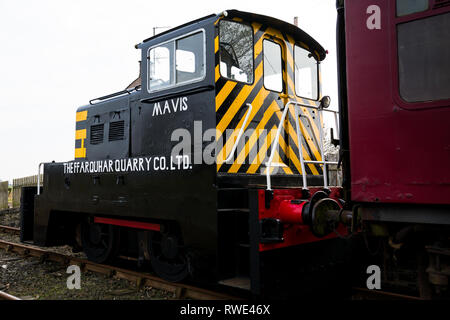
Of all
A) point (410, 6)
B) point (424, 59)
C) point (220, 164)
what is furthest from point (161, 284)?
point (410, 6)

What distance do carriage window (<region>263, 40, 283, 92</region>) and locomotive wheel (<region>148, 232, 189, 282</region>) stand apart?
236 cm

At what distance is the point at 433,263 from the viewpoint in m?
2.65

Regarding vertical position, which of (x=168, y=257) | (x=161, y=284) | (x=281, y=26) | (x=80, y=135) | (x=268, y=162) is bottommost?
(x=161, y=284)

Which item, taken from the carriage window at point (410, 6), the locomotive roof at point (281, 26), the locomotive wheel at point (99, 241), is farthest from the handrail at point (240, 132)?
the locomotive wheel at point (99, 241)

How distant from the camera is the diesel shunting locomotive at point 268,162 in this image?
8.46 ft

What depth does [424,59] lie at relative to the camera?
2.53 m

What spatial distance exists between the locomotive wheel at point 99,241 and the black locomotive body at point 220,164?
0.11ft

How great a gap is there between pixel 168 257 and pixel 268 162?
200 centimetres

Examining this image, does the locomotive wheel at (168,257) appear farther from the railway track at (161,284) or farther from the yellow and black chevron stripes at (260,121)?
the yellow and black chevron stripes at (260,121)

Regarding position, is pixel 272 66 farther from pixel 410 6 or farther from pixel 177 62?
pixel 410 6

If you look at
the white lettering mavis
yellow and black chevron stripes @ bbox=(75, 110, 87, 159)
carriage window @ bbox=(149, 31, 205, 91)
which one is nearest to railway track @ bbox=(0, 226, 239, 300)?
yellow and black chevron stripes @ bbox=(75, 110, 87, 159)

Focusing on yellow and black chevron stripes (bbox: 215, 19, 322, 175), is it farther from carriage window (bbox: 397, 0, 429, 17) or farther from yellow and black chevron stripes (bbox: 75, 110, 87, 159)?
yellow and black chevron stripes (bbox: 75, 110, 87, 159)

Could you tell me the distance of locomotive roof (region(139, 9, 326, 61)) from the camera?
4435mm

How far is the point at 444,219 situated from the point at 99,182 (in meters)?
4.43
